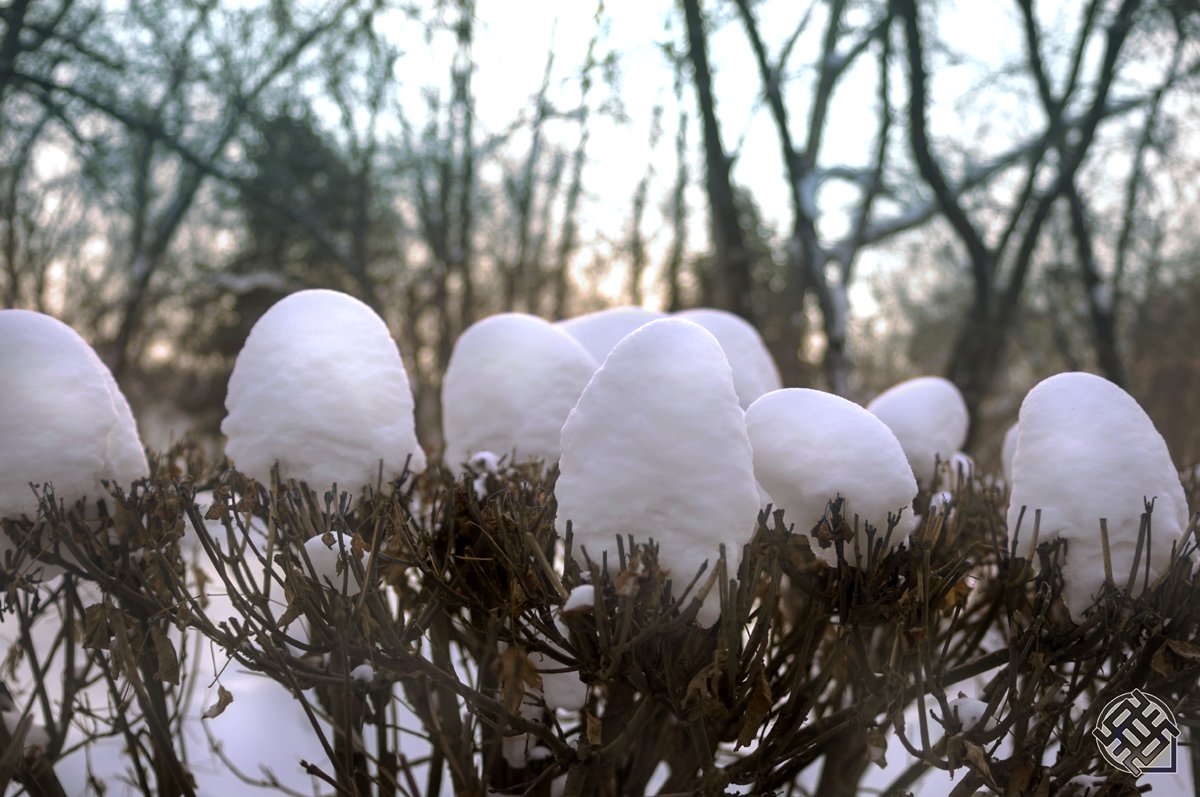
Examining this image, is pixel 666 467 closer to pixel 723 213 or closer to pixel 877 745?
pixel 877 745

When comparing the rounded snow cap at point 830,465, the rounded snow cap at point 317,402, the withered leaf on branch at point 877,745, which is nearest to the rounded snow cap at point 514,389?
the rounded snow cap at point 317,402

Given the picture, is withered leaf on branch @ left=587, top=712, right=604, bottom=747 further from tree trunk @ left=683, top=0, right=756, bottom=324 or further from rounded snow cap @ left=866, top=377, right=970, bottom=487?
tree trunk @ left=683, top=0, right=756, bottom=324

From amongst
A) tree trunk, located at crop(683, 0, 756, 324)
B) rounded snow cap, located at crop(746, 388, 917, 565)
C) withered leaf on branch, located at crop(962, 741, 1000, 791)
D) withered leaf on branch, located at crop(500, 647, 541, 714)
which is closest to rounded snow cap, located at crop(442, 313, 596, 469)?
rounded snow cap, located at crop(746, 388, 917, 565)

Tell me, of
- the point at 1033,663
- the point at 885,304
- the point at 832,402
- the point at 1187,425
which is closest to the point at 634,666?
the point at 832,402

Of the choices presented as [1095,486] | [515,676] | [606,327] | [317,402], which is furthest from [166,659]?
[1095,486]

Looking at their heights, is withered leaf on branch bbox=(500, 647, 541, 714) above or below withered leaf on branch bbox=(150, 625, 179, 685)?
below
